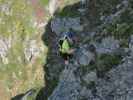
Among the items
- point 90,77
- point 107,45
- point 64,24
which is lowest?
point 90,77

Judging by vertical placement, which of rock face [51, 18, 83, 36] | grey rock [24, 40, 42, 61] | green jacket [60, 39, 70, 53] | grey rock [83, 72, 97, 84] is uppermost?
rock face [51, 18, 83, 36]

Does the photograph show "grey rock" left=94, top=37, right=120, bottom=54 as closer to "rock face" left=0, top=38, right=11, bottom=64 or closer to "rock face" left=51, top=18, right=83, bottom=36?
"rock face" left=51, top=18, right=83, bottom=36

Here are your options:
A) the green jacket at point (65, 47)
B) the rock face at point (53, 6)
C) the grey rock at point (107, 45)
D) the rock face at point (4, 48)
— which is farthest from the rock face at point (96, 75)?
the rock face at point (4, 48)

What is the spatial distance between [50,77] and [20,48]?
19.8 feet

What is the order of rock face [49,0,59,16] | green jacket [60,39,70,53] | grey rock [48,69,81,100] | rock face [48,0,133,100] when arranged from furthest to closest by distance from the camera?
rock face [49,0,59,16] < green jacket [60,39,70,53] < grey rock [48,69,81,100] < rock face [48,0,133,100]

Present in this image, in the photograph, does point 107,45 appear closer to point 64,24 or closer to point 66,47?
point 66,47

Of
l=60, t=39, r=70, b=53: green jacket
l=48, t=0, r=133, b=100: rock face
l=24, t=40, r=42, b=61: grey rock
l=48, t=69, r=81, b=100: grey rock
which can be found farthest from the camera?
l=24, t=40, r=42, b=61: grey rock

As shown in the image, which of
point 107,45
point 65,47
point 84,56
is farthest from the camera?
point 65,47

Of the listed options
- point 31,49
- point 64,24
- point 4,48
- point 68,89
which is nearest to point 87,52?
point 68,89

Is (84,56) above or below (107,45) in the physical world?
below

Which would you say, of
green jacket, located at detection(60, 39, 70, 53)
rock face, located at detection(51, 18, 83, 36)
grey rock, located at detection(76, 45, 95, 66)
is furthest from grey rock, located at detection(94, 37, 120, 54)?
rock face, located at detection(51, 18, 83, 36)

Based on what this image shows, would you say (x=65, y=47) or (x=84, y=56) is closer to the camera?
(x=84, y=56)

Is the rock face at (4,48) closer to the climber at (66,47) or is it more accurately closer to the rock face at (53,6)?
the rock face at (53,6)

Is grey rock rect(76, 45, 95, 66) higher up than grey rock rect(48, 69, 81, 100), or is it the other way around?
grey rock rect(76, 45, 95, 66)
